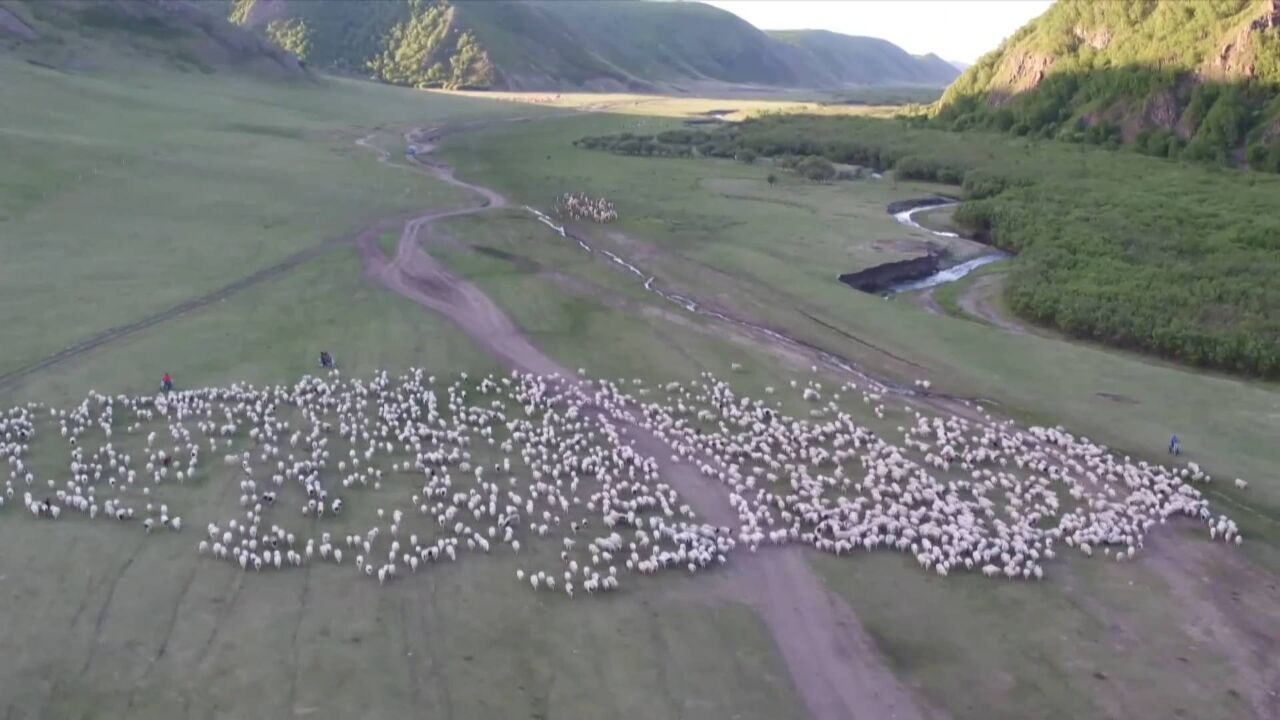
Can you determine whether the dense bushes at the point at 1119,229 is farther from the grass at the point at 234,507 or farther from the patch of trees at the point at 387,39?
the patch of trees at the point at 387,39

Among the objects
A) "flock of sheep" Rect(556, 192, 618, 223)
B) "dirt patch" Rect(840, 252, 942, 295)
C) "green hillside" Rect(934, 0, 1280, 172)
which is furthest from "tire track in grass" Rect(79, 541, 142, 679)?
"green hillside" Rect(934, 0, 1280, 172)

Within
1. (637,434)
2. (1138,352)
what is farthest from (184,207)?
(1138,352)

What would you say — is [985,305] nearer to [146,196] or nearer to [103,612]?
[103,612]

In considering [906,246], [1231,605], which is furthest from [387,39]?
[1231,605]

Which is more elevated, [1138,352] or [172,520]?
[1138,352]

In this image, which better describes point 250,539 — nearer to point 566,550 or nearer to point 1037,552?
point 566,550
